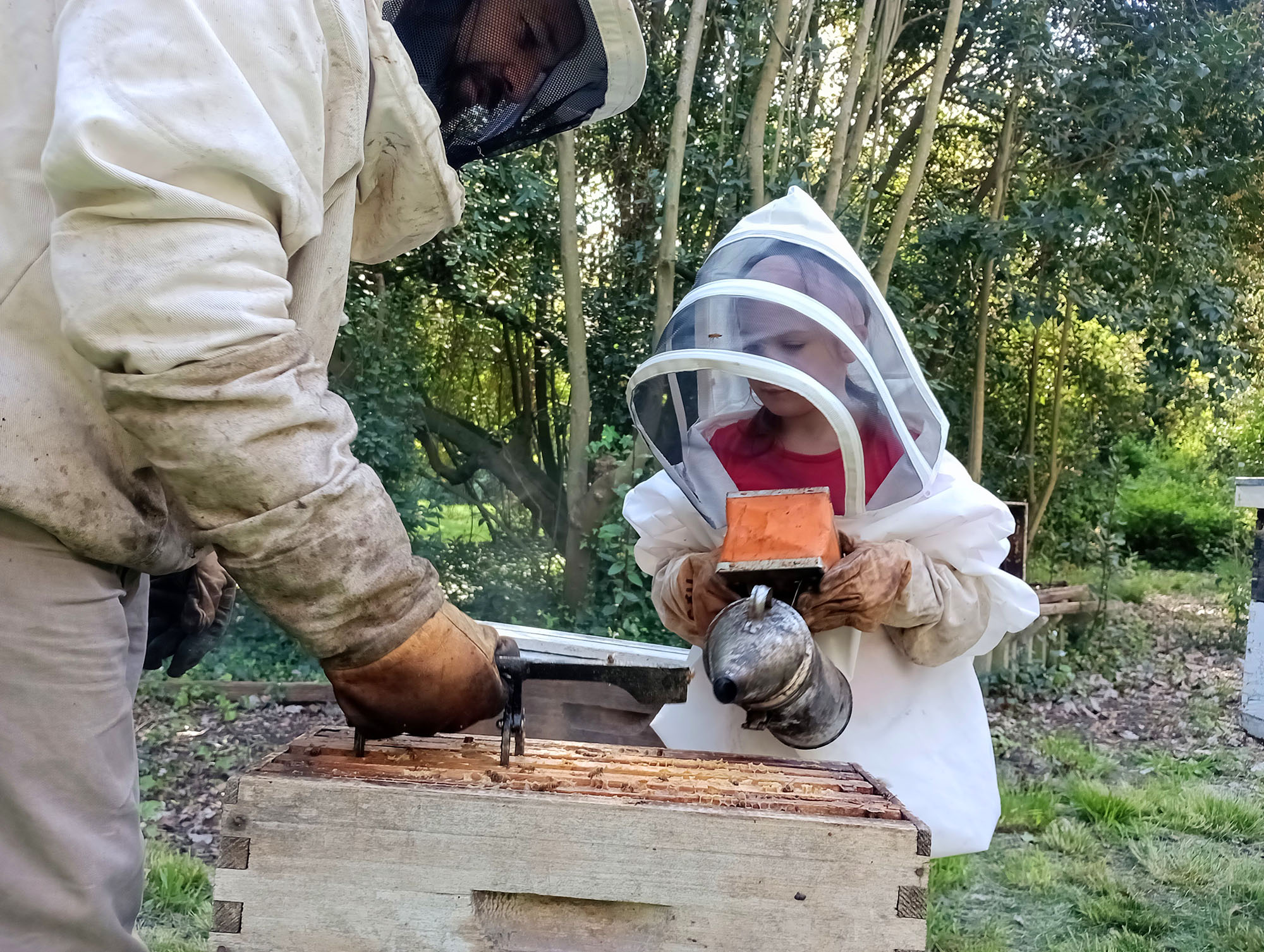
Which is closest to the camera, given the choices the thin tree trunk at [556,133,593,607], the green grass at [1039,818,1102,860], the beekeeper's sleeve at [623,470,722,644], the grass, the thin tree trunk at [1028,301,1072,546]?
the beekeeper's sleeve at [623,470,722,644]

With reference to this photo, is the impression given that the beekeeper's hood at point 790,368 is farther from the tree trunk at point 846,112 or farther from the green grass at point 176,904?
the tree trunk at point 846,112

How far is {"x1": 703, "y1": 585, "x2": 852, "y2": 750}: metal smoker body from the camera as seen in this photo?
56.8 inches

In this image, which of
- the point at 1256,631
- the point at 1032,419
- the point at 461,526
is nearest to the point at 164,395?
the point at 461,526

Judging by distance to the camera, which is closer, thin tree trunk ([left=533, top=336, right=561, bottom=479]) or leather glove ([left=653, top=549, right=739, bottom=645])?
leather glove ([left=653, top=549, right=739, bottom=645])

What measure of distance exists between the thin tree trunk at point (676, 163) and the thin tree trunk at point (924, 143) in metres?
1.10

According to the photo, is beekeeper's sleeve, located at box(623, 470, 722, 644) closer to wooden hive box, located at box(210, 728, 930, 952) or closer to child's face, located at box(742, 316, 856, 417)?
child's face, located at box(742, 316, 856, 417)

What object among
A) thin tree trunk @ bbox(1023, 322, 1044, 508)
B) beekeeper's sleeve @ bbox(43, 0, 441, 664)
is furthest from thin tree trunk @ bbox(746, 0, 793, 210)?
beekeeper's sleeve @ bbox(43, 0, 441, 664)

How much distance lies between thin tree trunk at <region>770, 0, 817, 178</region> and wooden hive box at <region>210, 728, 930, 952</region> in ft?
14.5

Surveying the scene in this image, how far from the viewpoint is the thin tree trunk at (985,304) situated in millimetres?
5984

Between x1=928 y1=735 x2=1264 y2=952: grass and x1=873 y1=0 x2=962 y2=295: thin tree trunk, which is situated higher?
x1=873 y1=0 x2=962 y2=295: thin tree trunk

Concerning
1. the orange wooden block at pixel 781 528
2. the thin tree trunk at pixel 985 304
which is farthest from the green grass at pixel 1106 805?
the orange wooden block at pixel 781 528

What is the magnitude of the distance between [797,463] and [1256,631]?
4247 mm

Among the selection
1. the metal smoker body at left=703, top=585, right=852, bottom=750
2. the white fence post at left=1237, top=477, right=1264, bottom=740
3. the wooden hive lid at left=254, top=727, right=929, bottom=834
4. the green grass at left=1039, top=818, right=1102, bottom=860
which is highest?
the metal smoker body at left=703, top=585, right=852, bottom=750

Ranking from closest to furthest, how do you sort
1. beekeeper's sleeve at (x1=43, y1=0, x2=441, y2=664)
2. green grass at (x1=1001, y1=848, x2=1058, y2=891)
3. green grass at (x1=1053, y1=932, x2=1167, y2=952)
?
1. beekeeper's sleeve at (x1=43, y1=0, x2=441, y2=664)
2. green grass at (x1=1053, y1=932, x2=1167, y2=952)
3. green grass at (x1=1001, y1=848, x2=1058, y2=891)
